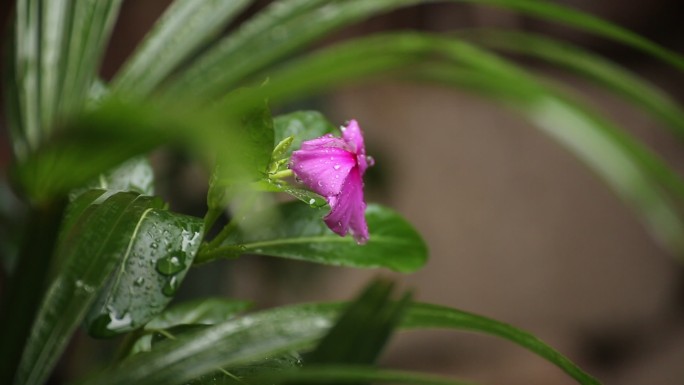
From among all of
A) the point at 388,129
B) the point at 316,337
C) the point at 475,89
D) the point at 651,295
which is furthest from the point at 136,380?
the point at 651,295

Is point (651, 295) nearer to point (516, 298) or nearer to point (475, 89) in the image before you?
point (516, 298)

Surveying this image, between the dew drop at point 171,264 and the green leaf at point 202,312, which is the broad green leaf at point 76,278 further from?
the green leaf at point 202,312

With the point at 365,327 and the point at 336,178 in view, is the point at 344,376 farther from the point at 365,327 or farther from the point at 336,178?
the point at 336,178

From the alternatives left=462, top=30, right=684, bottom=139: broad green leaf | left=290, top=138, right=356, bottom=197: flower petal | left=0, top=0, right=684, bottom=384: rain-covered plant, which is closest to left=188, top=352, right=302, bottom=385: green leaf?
left=0, top=0, right=684, bottom=384: rain-covered plant

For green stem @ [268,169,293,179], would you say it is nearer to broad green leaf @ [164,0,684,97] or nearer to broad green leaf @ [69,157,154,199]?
broad green leaf @ [164,0,684,97]

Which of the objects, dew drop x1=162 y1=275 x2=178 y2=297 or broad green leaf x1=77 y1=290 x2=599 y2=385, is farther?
dew drop x1=162 y1=275 x2=178 y2=297

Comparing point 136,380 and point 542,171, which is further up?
point 542,171
